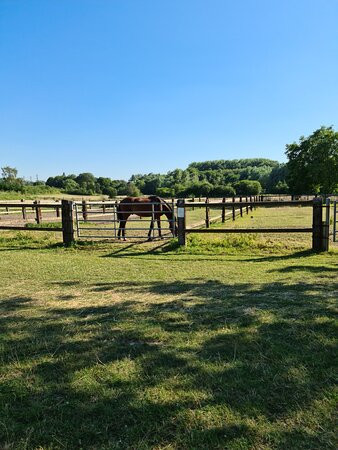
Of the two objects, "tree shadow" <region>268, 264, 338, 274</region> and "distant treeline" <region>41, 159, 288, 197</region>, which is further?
"distant treeline" <region>41, 159, 288, 197</region>

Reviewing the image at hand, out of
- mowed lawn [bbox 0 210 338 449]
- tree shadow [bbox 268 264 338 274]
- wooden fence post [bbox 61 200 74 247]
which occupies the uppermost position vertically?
wooden fence post [bbox 61 200 74 247]

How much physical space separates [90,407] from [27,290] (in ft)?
11.0

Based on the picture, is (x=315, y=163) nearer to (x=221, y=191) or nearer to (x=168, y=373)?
(x=221, y=191)

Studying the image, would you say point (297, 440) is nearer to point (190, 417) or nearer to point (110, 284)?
point (190, 417)

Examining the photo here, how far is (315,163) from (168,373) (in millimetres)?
51905

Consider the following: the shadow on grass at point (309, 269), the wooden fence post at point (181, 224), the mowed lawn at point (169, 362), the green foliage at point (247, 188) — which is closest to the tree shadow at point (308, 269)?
the shadow on grass at point (309, 269)

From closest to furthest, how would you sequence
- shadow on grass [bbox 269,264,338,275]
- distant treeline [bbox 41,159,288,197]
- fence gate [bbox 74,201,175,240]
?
shadow on grass [bbox 269,264,338,275] < fence gate [bbox 74,201,175,240] < distant treeline [bbox 41,159,288,197]

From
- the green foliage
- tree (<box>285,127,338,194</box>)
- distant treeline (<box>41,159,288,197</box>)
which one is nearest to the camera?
tree (<box>285,127,338,194</box>)

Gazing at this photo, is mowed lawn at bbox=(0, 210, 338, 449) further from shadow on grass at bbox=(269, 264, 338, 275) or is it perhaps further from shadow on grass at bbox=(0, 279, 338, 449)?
shadow on grass at bbox=(269, 264, 338, 275)

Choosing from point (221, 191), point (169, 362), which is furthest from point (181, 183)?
point (169, 362)

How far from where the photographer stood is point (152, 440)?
6.10 feet

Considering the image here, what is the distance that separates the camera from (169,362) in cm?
270

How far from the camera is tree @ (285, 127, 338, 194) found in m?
47.6

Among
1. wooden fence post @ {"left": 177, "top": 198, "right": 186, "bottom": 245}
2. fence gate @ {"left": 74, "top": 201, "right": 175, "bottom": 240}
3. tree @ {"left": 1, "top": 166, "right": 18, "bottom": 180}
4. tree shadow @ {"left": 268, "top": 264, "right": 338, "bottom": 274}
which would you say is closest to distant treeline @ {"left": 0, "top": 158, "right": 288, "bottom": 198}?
tree @ {"left": 1, "top": 166, "right": 18, "bottom": 180}
